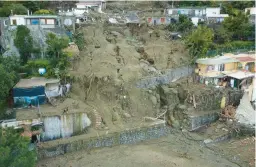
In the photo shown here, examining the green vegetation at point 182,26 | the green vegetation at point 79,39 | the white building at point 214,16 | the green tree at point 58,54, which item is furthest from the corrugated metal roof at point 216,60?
the green tree at point 58,54

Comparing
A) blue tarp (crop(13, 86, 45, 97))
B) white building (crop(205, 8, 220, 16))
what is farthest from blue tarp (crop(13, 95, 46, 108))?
white building (crop(205, 8, 220, 16))

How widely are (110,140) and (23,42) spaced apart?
1288 centimetres

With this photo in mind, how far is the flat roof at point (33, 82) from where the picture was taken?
87.0 feet

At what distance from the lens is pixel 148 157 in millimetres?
24719

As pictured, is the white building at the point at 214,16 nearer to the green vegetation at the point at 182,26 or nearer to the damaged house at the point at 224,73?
the green vegetation at the point at 182,26

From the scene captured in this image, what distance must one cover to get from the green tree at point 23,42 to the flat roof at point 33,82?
364 centimetres

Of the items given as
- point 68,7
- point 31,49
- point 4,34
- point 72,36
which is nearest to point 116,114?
point 31,49

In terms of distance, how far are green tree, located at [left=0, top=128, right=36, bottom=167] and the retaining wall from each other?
15.5 m

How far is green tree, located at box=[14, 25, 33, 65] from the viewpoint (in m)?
30.8

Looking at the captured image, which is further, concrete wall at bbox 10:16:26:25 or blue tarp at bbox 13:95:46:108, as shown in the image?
concrete wall at bbox 10:16:26:25

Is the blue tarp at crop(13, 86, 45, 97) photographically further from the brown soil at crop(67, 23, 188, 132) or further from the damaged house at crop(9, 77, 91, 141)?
the brown soil at crop(67, 23, 188, 132)

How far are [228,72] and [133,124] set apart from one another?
14.4m

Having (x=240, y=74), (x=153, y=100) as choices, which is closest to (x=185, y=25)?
(x=240, y=74)

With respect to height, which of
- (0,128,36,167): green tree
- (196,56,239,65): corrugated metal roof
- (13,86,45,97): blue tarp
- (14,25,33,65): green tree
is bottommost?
(0,128,36,167): green tree
